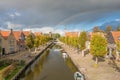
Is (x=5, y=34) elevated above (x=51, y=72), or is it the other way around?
(x=5, y=34)

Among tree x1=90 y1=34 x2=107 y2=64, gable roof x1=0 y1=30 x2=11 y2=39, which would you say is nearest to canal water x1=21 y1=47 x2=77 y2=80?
tree x1=90 y1=34 x2=107 y2=64

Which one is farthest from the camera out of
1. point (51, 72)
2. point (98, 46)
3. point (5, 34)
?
point (5, 34)

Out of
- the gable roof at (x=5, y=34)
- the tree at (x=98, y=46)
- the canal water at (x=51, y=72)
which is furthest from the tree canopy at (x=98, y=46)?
the gable roof at (x=5, y=34)

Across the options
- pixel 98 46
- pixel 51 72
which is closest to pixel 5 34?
pixel 51 72

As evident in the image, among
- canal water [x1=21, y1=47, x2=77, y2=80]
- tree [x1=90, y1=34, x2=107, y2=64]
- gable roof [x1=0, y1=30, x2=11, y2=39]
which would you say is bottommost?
canal water [x1=21, y1=47, x2=77, y2=80]

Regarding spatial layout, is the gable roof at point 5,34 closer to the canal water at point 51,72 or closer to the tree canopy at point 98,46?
the canal water at point 51,72

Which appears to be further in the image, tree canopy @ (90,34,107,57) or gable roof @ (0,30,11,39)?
gable roof @ (0,30,11,39)

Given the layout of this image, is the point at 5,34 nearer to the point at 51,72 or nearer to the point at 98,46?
the point at 51,72

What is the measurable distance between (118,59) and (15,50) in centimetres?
4875

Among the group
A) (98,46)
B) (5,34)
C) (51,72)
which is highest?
(5,34)

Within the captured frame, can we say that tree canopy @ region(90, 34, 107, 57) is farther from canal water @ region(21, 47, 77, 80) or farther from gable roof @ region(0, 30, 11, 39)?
gable roof @ region(0, 30, 11, 39)

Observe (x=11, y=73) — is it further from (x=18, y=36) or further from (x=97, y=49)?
(x=18, y=36)

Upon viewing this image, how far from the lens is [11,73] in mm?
43531

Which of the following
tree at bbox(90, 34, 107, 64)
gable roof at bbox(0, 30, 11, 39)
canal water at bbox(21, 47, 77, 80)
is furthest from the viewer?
gable roof at bbox(0, 30, 11, 39)
